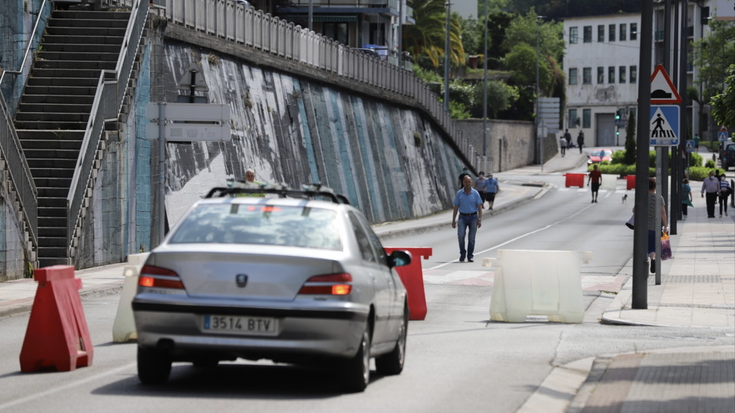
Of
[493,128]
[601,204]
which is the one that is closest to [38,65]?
[601,204]

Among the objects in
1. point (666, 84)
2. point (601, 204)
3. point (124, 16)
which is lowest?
point (601, 204)

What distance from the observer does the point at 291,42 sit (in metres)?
41.2

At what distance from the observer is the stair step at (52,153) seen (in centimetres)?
2539

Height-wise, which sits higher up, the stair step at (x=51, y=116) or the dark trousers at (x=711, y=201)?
the stair step at (x=51, y=116)

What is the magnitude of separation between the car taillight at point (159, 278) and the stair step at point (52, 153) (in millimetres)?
16659

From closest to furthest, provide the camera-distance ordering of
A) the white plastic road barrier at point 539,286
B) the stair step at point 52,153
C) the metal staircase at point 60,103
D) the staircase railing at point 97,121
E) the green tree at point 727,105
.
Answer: the white plastic road barrier at point 539,286 → the staircase railing at point 97,121 → the metal staircase at point 60,103 → the stair step at point 52,153 → the green tree at point 727,105

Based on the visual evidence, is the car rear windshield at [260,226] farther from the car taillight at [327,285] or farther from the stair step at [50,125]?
the stair step at [50,125]

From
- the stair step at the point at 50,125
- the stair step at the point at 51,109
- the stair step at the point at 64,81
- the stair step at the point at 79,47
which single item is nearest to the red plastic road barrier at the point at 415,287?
the stair step at the point at 50,125

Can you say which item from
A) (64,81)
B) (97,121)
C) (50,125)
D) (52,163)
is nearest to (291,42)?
(64,81)

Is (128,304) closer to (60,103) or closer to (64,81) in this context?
(60,103)

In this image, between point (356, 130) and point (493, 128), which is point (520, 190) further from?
point (356, 130)

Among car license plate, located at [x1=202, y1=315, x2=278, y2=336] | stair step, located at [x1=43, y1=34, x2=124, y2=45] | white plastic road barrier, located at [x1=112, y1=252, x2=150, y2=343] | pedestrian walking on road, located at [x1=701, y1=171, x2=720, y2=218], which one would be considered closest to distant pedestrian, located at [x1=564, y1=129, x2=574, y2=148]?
pedestrian walking on road, located at [x1=701, y1=171, x2=720, y2=218]

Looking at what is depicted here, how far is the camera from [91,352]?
1111cm

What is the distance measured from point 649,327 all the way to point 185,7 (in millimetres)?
19500
